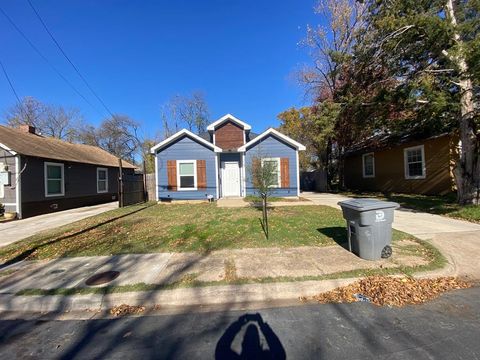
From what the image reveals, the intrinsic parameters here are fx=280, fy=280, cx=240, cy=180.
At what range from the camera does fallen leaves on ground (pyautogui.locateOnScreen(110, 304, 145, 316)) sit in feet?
12.7

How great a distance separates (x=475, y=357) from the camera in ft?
8.71

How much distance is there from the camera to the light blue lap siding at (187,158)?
15766 millimetres

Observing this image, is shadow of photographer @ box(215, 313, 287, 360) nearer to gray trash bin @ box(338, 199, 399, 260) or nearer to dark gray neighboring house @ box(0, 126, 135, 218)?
gray trash bin @ box(338, 199, 399, 260)

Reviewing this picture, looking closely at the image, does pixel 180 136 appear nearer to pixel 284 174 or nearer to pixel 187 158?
pixel 187 158

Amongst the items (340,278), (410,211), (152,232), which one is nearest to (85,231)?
(152,232)

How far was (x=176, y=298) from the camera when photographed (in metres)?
4.13

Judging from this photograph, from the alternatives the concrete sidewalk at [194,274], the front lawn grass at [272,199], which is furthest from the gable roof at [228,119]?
the concrete sidewalk at [194,274]

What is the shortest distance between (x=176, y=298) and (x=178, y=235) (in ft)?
11.4

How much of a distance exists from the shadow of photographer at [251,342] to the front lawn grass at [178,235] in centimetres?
287

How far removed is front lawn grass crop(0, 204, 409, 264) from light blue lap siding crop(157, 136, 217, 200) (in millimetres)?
5546

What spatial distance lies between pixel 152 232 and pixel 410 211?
30.5 feet

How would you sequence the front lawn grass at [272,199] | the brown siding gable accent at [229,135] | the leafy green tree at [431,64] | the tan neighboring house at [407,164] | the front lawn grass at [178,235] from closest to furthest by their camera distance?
the front lawn grass at [178,235] → the leafy green tree at [431,64] → the tan neighboring house at [407,164] → the front lawn grass at [272,199] → the brown siding gable accent at [229,135]

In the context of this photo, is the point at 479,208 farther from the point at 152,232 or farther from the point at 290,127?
the point at 290,127

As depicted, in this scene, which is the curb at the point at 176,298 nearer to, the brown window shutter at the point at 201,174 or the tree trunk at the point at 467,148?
the tree trunk at the point at 467,148
